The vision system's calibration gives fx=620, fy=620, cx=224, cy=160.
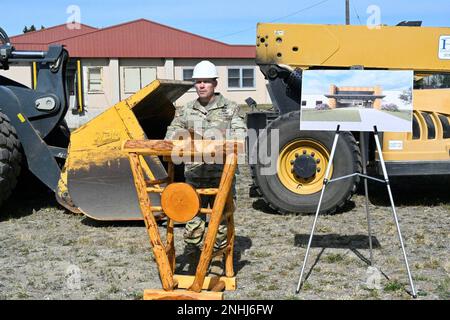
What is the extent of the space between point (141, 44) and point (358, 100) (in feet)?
84.5

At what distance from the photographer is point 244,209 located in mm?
7195

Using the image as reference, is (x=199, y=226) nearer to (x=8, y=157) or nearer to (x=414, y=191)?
(x=8, y=157)

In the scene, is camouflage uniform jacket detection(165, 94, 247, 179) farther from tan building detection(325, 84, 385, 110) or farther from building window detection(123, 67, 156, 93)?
building window detection(123, 67, 156, 93)

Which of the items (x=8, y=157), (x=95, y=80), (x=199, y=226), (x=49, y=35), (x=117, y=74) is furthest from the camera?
(x=49, y=35)

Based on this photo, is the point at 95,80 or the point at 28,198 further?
the point at 95,80

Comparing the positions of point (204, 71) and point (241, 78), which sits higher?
point (241, 78)

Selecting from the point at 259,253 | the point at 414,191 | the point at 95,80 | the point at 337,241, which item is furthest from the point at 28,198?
the point at 95,80

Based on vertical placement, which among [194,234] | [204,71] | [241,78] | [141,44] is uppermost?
[141,44]

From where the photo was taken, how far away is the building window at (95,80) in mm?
28938

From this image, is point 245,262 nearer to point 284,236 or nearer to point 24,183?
point 284,236

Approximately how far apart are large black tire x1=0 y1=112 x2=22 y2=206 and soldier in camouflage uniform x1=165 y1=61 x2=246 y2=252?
2379 mm

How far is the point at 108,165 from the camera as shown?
607 centimetres

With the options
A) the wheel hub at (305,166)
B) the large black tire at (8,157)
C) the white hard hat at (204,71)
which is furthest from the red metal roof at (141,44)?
the white hard hat at (204,71)
